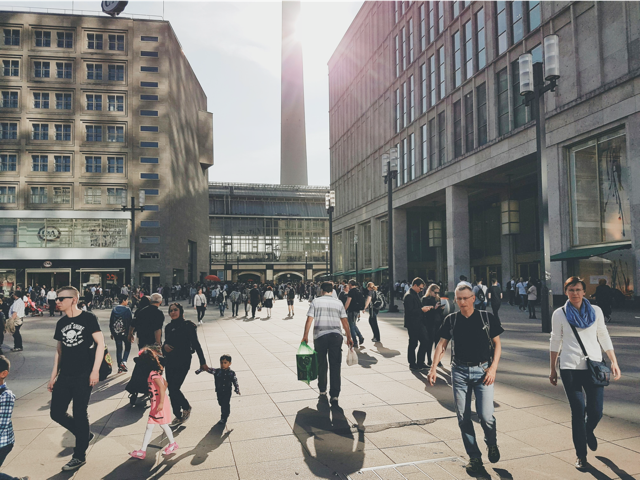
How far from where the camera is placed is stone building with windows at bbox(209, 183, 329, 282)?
86875mm

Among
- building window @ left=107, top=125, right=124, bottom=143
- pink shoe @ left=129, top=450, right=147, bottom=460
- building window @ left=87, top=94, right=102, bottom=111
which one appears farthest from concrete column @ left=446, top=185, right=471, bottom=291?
building window @ left=87, top=94, right=102, bottom=111

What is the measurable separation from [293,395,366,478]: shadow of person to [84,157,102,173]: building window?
51.5 meters

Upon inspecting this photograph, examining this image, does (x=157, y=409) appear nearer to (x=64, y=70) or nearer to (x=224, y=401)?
(x=224, y=401)

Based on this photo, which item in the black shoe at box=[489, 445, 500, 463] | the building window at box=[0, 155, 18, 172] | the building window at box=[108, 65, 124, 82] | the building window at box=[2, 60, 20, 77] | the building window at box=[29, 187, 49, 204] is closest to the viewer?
the black shoe at box=[489, 445, 500, 463]

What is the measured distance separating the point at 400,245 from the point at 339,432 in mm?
40401

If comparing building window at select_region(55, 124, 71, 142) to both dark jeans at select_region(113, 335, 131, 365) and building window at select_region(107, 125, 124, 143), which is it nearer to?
building window at select_region(107, 125, 124, 143)

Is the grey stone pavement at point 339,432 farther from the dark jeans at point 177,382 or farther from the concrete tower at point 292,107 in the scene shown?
the concrete tower at point 292,107

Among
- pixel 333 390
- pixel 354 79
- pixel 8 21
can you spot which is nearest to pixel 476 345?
pixel 333 390

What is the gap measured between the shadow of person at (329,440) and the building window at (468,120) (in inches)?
1151

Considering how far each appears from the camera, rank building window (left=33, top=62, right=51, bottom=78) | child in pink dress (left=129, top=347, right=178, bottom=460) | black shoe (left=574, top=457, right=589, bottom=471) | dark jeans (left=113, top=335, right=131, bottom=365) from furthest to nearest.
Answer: building window (left=33, top=62, right=51, bottom=78) < dark jeans (left=113, top=335, right=131, bottom=365) < child in pink dress (left=129, top=347, right=178, bottom=460) < black shoe (left=574, top=457, right=589, bottom=471)

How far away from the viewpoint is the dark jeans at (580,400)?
480 centimetres

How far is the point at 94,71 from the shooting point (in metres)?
53.5

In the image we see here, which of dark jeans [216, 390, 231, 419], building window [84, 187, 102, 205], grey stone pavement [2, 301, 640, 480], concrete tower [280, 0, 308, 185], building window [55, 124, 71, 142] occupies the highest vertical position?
concrete tower [280, 0, 308, 185]

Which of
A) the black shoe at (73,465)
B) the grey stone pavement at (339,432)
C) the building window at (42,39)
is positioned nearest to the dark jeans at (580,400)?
the grey stone pavement at (339,432)
